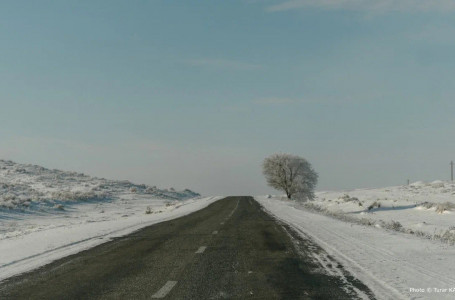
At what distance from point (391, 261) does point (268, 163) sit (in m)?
63.6

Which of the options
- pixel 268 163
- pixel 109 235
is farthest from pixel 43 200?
pixel 268 163

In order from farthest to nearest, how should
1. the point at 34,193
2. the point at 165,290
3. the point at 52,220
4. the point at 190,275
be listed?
1. the point at 34,193
2. the point at 52,220
3. the point at 190,275
4. the point at 165,290

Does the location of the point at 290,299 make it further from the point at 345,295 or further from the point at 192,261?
the point at 192,261

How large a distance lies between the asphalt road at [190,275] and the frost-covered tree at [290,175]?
56.1m

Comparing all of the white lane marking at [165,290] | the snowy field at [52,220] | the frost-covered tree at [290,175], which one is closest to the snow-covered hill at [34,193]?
the snowy field at [52,220]

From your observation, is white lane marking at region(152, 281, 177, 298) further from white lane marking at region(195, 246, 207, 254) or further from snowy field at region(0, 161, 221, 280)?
white lane marking at region(195, 246, 207, 254)

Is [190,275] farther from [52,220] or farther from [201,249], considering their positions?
[52,220]

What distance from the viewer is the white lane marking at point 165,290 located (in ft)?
25.5

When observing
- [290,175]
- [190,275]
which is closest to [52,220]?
[190,275]

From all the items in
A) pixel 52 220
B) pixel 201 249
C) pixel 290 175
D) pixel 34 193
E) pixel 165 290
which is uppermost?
pixel 290 175

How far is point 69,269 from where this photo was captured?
10.8 meters

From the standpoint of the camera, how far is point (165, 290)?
26.8ft

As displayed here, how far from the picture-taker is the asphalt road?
800cm

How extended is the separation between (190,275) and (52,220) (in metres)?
28.6
